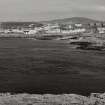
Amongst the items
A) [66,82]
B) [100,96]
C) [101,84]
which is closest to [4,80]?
[66,82]

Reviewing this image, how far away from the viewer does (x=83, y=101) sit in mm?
18016

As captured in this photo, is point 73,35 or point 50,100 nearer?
point 50,100

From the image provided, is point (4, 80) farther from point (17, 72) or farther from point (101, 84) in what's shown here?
point (101, 84)

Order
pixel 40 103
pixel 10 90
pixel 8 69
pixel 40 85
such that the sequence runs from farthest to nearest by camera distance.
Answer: pixel 8 69
pixel 40 85
pixel 10 90
pixel 40 103

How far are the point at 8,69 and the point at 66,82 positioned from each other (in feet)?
35.5

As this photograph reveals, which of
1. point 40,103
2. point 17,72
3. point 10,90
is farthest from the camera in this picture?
point 17,72

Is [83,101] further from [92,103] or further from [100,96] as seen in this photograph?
[100,96]

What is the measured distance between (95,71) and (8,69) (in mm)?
11807

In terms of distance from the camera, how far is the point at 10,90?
2434cm

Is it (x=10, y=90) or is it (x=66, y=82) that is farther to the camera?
(x=66, y=82)

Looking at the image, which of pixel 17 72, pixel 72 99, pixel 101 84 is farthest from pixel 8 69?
pixel 72 99

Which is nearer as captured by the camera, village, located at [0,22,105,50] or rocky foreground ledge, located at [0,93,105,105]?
rocky foreground ledge, located at [0,93,105,105]

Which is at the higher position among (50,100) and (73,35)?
(50,100)

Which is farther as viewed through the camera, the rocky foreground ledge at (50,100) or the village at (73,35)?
the village at (73,35)
